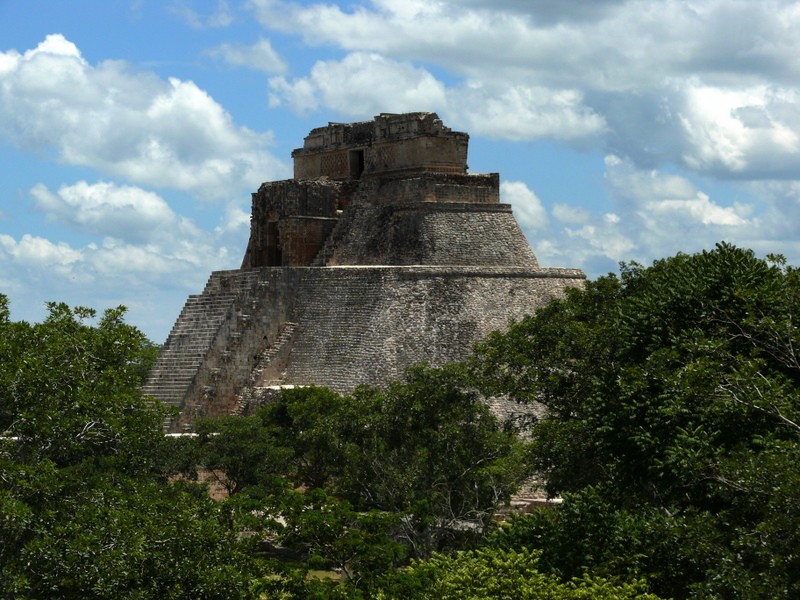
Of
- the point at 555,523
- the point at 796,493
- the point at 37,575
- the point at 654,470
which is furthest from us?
the point at 555,523

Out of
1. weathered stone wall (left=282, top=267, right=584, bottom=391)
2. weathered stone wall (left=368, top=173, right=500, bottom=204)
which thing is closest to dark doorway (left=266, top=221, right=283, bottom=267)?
weathered stone wall (left=282, top=267, right=584, bottom=391)

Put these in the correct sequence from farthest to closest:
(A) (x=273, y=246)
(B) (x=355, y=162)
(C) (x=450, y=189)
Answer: (B) (x=355, y=162) → (A) (x=273, y=246) → (C) (x=450, y=189)

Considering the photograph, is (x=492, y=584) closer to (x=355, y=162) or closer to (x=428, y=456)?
(x=428, y=456)

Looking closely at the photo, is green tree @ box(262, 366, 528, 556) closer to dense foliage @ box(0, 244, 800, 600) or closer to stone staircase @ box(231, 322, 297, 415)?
dense foliage @ box(0, 244, 800, 600)

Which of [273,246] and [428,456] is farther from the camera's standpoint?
[273,246]

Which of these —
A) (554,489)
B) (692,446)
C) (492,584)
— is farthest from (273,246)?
(492,584)

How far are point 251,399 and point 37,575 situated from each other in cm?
→ 2008

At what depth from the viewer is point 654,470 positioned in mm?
23953

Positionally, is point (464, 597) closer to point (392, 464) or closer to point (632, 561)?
point (632, 561)

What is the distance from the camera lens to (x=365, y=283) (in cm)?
4319

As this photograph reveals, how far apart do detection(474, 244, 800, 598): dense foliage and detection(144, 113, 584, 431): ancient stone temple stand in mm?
13185

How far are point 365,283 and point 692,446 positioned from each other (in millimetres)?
20755

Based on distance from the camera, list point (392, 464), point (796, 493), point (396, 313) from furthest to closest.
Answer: point (396, 313) < point (392, 464) < point (796, 493)

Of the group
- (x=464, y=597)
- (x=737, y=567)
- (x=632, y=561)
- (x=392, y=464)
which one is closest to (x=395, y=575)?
(x=464, y=597)
